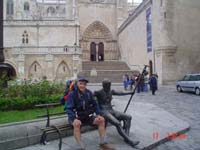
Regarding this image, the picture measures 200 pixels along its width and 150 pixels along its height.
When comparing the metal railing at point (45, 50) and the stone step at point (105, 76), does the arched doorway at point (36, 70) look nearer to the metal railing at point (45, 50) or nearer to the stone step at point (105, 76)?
the metal railing at point (45, 50)

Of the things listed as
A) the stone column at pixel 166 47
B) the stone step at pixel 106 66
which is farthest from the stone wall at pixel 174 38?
the stone step at pixel 106 66

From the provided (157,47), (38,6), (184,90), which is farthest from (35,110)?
(38,6)

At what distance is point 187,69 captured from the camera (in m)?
25.4

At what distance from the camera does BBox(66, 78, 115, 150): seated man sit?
5.10 metres

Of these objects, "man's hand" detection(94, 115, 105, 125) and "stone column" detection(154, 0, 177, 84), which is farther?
"stone column" detection(154, 0, 177, 84)

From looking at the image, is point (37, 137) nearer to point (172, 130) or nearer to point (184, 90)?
point (172, 130)

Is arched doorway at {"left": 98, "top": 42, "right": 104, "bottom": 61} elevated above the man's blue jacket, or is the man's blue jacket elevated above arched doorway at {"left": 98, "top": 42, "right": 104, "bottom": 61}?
arched doorway at {"left": 98, "top": 42, "right": 104, "bottom": 61}

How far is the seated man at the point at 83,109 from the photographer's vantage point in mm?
5098

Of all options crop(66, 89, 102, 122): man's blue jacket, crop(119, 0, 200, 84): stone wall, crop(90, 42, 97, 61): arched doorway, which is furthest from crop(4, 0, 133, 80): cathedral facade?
crop(66, 89, 102, 122): man's blue jacket

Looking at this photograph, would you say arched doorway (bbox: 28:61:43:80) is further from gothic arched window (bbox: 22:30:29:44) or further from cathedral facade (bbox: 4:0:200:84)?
gothic arched window (bbox: 22:30:29:44)

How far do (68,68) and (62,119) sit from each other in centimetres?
2827

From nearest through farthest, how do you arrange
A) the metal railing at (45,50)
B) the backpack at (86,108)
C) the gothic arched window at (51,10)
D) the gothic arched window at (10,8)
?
the backpack at (86,108), the metal railing at (45,50), the gothic arched window at (10,8), the gothic arched window at (51,10)

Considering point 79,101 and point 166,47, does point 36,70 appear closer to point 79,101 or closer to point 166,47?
point 166,47
